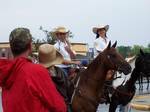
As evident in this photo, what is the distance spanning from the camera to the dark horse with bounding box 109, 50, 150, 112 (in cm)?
1141

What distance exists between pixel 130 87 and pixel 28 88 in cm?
747

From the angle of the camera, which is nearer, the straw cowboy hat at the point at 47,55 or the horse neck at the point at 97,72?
the straw cowboy hat at the point at 47,55

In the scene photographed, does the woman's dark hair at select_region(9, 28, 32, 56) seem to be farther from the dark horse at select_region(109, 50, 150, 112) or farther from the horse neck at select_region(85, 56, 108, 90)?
the dark horse at select_region(109, 50, 150, 112)

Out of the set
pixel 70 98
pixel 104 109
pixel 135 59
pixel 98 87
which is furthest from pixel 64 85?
pixel 104 109

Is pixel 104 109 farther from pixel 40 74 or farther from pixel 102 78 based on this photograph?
pixel 40 74

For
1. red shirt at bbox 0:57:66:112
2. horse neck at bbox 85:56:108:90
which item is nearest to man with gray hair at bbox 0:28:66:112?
red shirt at bbox 0:57:66:112

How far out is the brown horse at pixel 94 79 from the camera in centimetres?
879

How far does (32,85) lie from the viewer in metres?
4.34

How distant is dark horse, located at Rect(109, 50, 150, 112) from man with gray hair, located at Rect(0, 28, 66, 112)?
Answer: 688 centimetres

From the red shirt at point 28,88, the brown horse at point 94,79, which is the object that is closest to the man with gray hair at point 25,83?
the red shirt at point 28,88

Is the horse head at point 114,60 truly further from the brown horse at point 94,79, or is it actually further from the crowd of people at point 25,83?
the crowd of people at point 25,83

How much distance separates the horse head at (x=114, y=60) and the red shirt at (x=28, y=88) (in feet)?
16.6

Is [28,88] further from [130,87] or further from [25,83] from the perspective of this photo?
[130,87]

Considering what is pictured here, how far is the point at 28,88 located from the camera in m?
4.36
